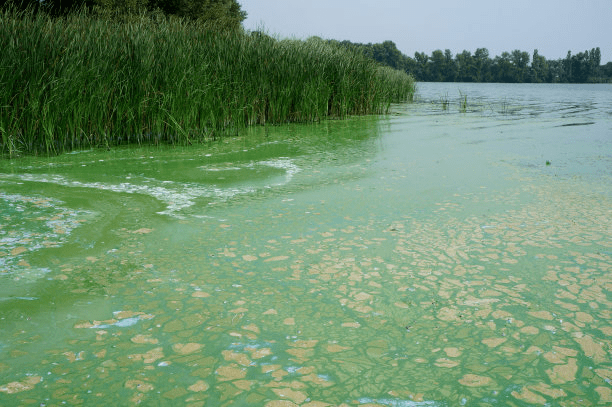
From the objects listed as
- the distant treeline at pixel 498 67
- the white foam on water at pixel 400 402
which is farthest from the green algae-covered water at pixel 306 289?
the distant treeline at pixel 498 67

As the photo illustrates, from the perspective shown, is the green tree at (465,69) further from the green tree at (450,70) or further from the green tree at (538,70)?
the green tree at (538,70)

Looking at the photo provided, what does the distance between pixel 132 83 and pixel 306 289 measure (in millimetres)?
4456

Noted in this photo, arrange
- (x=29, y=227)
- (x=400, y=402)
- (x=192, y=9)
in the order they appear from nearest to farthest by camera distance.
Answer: (x=400, y=402) < (x=29, y=227) < (x=192, y=9)

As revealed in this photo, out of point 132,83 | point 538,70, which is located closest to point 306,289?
point 132,83

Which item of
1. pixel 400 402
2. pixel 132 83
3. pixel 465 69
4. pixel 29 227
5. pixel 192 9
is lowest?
pixel 400 402

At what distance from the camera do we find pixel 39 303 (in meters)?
2.09

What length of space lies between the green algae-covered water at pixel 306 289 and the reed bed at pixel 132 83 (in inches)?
49.6

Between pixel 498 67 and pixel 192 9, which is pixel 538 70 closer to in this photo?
pixel 498 67

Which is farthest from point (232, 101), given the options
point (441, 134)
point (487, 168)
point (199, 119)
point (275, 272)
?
point (275, 272)

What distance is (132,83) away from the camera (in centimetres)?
588

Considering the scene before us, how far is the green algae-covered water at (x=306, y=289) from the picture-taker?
Result: 5.16 ft

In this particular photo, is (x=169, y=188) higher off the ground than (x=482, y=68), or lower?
lower

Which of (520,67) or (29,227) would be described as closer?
(29,227)

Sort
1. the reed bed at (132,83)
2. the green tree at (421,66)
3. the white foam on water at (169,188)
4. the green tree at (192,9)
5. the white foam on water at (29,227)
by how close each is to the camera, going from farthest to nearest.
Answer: the green tree at (421,66), the green tree at (192,9), the reed bed at (132,83), the white foam on water at (169,188), the white foam on water at (29,227)
